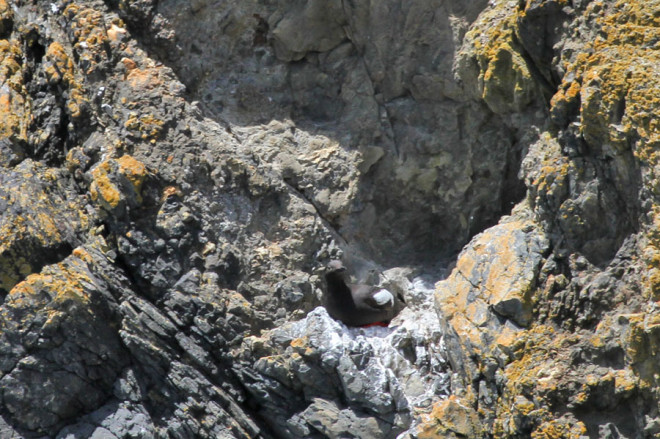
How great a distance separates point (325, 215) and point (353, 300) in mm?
821

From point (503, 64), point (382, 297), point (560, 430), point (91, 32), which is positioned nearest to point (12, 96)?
point (91, 32)

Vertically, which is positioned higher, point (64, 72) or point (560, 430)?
point (64, 72)

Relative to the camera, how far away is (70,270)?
617cm

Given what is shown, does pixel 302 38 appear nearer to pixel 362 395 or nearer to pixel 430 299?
pixel 430 299

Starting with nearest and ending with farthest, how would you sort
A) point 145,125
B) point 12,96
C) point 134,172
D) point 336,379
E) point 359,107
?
point 336,379 → point 134,172 → point 145,125 → point 12,96 → point 359,107

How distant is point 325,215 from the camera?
6926 mm

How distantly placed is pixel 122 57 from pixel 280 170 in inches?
65.8

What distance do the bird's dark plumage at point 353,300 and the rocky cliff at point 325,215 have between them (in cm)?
12

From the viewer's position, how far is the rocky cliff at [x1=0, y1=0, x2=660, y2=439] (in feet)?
17.3

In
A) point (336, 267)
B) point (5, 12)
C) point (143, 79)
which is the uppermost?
point (5, 12)

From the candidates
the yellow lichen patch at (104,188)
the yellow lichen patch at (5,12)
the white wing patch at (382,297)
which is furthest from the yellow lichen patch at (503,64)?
the yellow lichen patch at (5,12)

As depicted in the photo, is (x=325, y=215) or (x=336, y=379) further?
(x=325, y=215)

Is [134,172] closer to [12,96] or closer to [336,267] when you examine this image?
Result: [12,96]

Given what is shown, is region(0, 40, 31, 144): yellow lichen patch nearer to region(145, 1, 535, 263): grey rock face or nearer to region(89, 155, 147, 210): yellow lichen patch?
region(89, 155, 147, 210): yellow lichen patch
